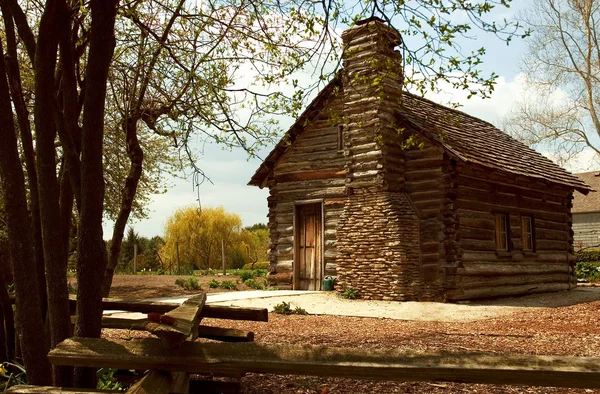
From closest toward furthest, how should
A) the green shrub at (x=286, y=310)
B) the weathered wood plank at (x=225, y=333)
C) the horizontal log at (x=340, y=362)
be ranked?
the horizontal log at (x=340, y=362) → the weathered wood plank at (x=225, y=333) → the green shrub at (x=286, y=310)

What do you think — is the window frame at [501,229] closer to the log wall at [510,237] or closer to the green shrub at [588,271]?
the log wall at [510,237]

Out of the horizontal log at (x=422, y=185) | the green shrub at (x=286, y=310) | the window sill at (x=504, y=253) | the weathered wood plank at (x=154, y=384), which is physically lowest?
the green shrub at (x=286, y=310)

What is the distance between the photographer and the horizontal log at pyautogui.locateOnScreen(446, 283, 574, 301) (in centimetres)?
1403

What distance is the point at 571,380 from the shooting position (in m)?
2.86

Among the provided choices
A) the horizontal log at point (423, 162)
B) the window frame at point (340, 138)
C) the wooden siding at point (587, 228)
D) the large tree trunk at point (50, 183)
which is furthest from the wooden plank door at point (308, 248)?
the wooden siding at point (587, 228)

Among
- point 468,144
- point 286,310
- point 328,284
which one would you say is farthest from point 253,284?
point 468,144

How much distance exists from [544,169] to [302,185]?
8.02 metres

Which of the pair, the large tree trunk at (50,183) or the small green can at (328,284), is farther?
the small green can at (328,284)

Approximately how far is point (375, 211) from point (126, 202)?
796cm

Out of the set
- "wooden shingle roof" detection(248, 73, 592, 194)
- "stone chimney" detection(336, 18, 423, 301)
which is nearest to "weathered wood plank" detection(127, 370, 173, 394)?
"wooden shingle roof" detection(248, 73, 592, 194)

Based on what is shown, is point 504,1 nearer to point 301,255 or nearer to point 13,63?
point 13,63

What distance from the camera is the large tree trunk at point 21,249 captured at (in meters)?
4.68

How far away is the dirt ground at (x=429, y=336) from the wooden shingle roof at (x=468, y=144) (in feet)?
14.5

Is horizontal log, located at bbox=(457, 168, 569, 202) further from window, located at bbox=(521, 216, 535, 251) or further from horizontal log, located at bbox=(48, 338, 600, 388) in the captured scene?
horizontal log, located at bbox=(48, 338, 600, 388)
